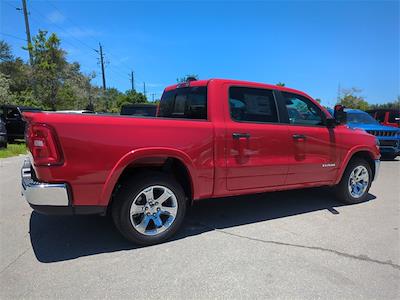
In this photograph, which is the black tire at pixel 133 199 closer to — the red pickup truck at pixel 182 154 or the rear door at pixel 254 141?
the red pickup truck at pixel 182 154

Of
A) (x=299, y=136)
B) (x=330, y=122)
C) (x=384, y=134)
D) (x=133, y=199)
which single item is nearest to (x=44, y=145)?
(x=133, y=199)

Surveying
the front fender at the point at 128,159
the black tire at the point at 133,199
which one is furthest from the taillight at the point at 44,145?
the black tire at the point at 133,199

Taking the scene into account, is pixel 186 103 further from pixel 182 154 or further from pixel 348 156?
pixel 348 156

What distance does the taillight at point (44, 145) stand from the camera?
10.1ft

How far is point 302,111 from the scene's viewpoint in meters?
4.92

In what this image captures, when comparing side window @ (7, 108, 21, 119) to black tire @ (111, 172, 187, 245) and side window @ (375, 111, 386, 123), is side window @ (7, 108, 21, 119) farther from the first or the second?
side window @ (375, 111, 386, 123)

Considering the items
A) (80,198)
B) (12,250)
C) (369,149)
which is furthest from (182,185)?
(369,149)

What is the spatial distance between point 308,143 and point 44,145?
11.6 ft

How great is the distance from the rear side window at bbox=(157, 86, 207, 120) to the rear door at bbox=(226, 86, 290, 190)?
1.16 ft

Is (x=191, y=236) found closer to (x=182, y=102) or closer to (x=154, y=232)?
(x=154, y=232)

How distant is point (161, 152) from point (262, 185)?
1.63 m

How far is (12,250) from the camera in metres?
3.56

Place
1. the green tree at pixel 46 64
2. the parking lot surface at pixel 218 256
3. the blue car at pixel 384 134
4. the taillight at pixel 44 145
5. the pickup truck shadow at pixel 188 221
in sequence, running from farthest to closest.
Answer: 1. the green tree at pixel 46 64
2. the blue car at pixel 384 134
3. the pickup truck shadow at pixel 188 221
4. the taillight at pixel 44 145
5. the parking lot surface at pixel 218 256

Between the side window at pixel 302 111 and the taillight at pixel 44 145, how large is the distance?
315 cm
